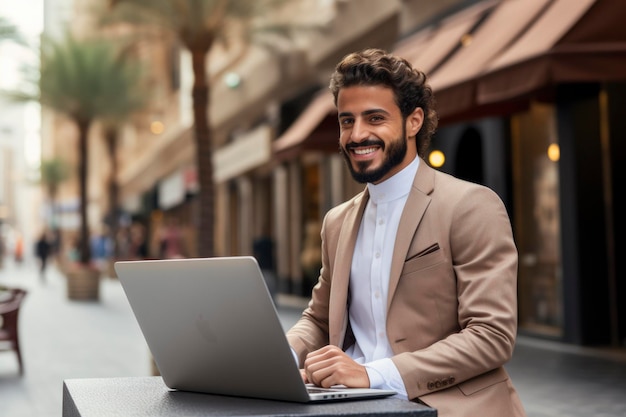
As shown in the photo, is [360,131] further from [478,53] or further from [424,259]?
[478,53]

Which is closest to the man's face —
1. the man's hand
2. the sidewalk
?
the man's hand

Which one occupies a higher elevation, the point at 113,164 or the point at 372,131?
the point at 113,164

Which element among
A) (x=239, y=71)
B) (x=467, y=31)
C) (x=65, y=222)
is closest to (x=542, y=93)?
(x=467, y=31)

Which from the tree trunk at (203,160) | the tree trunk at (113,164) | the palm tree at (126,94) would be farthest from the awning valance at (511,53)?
the tree trunk at (113,164)

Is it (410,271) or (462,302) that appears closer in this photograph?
(462,302)

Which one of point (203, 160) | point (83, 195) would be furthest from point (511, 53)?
point (83, 195)

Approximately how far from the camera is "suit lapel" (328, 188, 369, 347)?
285 cm

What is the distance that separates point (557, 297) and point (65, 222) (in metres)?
62.4

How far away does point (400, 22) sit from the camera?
18.2 metres

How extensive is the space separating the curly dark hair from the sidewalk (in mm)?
5634

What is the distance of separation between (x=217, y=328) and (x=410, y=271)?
21.6 inches

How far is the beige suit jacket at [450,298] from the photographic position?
2562 mm

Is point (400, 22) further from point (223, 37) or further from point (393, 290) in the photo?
point (393, 290)

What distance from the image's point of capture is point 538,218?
1467 cm
